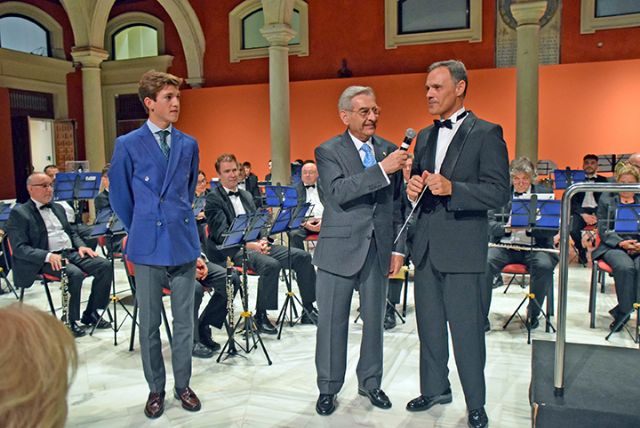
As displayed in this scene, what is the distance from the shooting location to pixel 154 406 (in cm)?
347

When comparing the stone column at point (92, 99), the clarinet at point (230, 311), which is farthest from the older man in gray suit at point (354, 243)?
the stone column at point (92, 99)

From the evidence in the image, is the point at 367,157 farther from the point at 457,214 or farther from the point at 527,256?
the point at 527,256

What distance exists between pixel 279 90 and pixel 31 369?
405 inches

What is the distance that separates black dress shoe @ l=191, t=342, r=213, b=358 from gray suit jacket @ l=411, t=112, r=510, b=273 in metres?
2.23

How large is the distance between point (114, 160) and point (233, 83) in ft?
40.1

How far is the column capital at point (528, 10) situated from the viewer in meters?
8.84

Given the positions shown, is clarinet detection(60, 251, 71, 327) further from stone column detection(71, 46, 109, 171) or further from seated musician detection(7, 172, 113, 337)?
stone column detection(71, 46, 109, 171)

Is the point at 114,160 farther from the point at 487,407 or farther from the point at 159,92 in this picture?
the point at 487,407

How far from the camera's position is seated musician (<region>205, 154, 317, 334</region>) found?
188 inches

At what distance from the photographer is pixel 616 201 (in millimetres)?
5582

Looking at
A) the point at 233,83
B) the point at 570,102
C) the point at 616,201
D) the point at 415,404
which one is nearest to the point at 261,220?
the point at 415,404

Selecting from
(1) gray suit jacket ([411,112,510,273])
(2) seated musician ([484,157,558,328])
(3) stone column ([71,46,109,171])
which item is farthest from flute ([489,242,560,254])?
(3) stone column ([71,46,109,171])

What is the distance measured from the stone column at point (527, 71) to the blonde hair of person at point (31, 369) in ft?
30.5

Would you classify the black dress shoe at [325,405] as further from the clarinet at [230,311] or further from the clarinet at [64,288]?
the clarinet at [64,288]
